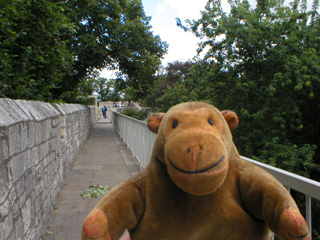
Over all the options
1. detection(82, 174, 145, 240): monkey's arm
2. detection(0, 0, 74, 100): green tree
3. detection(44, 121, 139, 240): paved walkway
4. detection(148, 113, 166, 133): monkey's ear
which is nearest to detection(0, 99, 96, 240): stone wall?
detection(44, 121, 139, 240): paved walkway

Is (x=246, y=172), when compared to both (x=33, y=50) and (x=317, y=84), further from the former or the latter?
(x=317, y=84)

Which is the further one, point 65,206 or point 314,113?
point 314,113

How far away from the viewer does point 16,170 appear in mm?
2703

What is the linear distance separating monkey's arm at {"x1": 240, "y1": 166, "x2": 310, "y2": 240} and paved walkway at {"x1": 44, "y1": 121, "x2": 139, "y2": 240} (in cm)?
284

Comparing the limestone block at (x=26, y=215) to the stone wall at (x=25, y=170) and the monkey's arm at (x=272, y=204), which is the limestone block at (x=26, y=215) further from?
the monkey's arm at (x=272, y=204)

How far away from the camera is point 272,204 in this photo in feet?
5.11

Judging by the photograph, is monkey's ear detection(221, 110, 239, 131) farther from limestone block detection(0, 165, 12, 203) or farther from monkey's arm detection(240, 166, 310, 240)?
limestone block detection(0, 165, 12, 203)

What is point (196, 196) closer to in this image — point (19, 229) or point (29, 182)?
point (19, 229)

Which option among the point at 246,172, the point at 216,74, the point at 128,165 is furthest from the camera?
the point at 216,74

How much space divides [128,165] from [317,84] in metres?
8.70

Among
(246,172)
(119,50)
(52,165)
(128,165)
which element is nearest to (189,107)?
(246,172)

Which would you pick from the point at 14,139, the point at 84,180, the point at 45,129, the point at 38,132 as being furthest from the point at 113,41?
the point at 14,139

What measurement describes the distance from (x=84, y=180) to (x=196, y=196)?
5324 mm

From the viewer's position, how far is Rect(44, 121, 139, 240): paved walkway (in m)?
4.11
